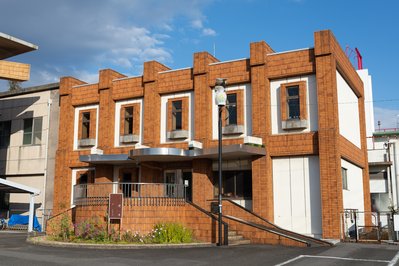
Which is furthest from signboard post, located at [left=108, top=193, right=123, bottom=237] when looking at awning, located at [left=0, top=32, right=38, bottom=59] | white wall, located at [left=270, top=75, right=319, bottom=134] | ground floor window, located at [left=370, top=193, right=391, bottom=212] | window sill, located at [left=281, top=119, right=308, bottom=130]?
ground floor window, located at [left=370, top=193, right=391, bottom=212]

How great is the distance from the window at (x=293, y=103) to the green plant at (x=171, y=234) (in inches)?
343

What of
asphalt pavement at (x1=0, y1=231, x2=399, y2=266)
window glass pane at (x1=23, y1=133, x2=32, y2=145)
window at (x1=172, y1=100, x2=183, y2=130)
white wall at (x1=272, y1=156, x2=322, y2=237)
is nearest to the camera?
asphalt pavement at (x1=0, y1=231, x2=399, y2=266)

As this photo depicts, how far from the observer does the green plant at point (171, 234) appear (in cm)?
1904

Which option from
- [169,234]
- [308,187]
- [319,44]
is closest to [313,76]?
[319,44]

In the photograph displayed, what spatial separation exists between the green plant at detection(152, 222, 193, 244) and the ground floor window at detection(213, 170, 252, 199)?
5.90 metres

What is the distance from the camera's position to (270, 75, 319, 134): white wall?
23344mm

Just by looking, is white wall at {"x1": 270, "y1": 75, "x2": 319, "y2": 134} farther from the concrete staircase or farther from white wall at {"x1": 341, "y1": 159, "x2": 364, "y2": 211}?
the concrete staircase

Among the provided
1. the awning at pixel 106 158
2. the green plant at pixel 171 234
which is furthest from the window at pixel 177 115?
the green plant at pixel 171 234

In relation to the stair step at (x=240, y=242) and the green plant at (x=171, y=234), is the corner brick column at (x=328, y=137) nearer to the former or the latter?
the stair step at (x=240, y=242)

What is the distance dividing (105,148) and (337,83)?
14654 millimetres

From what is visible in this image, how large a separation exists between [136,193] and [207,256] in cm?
640

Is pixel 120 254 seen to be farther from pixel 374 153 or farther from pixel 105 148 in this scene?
pixel 374 153

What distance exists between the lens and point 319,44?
75.6ft

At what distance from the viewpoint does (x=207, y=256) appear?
15.1m
